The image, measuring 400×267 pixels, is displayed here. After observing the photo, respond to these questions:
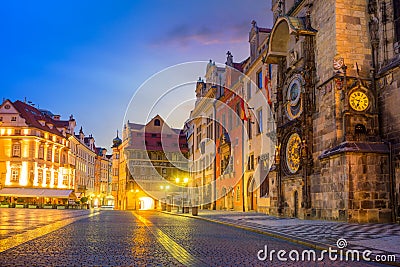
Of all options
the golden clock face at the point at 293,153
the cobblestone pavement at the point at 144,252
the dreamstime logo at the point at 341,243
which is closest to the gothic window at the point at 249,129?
the golden clock face at the point at 293,153

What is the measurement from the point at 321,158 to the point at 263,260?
14.2 m

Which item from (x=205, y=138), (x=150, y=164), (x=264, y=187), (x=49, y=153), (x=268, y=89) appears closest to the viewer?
(x=268, y=89)

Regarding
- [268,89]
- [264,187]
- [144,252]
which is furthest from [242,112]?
[144,252]

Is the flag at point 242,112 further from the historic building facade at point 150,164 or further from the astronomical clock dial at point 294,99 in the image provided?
the historic building facade at point 150,164

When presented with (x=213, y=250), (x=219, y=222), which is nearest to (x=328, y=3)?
(x=219, y=222)

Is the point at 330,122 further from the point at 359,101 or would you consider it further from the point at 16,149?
the point at 16,149

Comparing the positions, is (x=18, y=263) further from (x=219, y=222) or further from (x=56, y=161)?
(x=56, y=161)

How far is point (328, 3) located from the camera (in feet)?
76.2

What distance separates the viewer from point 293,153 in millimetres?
26656

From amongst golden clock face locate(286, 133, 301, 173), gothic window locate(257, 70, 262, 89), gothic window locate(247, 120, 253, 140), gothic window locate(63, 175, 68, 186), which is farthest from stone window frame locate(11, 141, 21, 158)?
golden clock face locate(286, 133, 301, 173)
